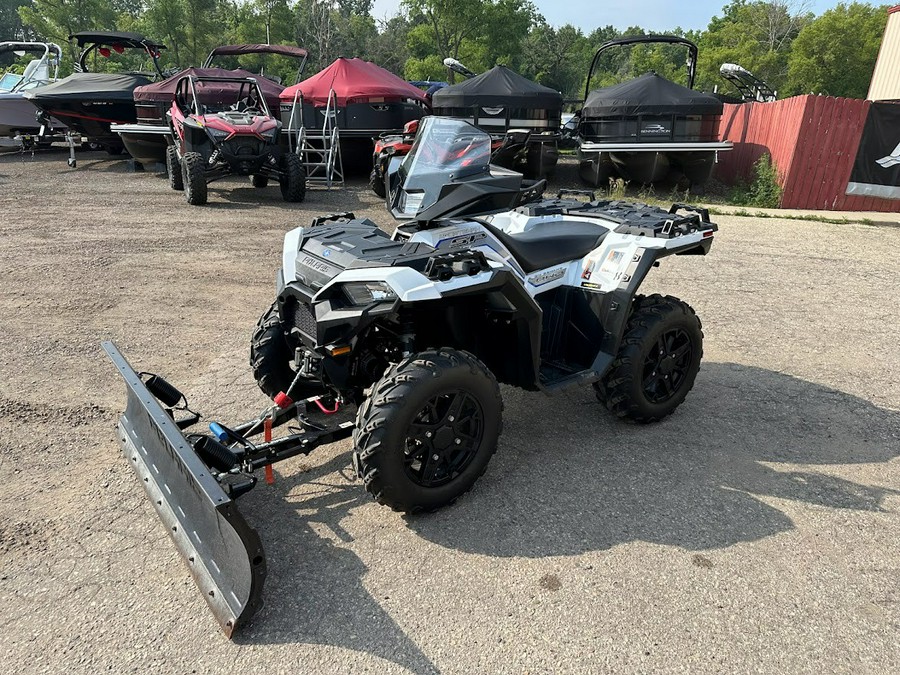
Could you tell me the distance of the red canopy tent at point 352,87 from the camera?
14.1 m

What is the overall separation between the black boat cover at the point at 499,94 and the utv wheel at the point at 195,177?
5376 mm

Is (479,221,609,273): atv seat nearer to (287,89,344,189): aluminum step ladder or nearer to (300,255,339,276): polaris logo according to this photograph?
(300,255,339,276): polaris logo

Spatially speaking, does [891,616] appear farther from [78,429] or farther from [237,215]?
[237,215]

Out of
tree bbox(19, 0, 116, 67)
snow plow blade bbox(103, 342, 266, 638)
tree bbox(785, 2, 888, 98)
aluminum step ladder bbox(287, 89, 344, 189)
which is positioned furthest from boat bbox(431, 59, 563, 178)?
tree bbox(785, 2, 888, 98)

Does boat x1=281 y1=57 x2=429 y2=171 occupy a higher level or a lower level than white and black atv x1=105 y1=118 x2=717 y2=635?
higher

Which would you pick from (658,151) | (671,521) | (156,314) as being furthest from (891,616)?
(658,151)

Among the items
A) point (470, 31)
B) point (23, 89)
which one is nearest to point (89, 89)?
point (23, 89)

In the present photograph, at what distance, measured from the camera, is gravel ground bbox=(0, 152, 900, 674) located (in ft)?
7.83

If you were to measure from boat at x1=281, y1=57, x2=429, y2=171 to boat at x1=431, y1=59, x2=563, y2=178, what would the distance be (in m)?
1.04

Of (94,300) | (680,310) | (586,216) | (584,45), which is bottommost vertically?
(94,300)

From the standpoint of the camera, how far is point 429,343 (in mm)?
3586

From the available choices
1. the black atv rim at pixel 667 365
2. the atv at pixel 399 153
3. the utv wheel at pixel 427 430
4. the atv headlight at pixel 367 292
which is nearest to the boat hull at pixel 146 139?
the atv at pixel 399 153

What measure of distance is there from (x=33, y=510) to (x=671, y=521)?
9.99 feet

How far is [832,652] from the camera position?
239 cm
